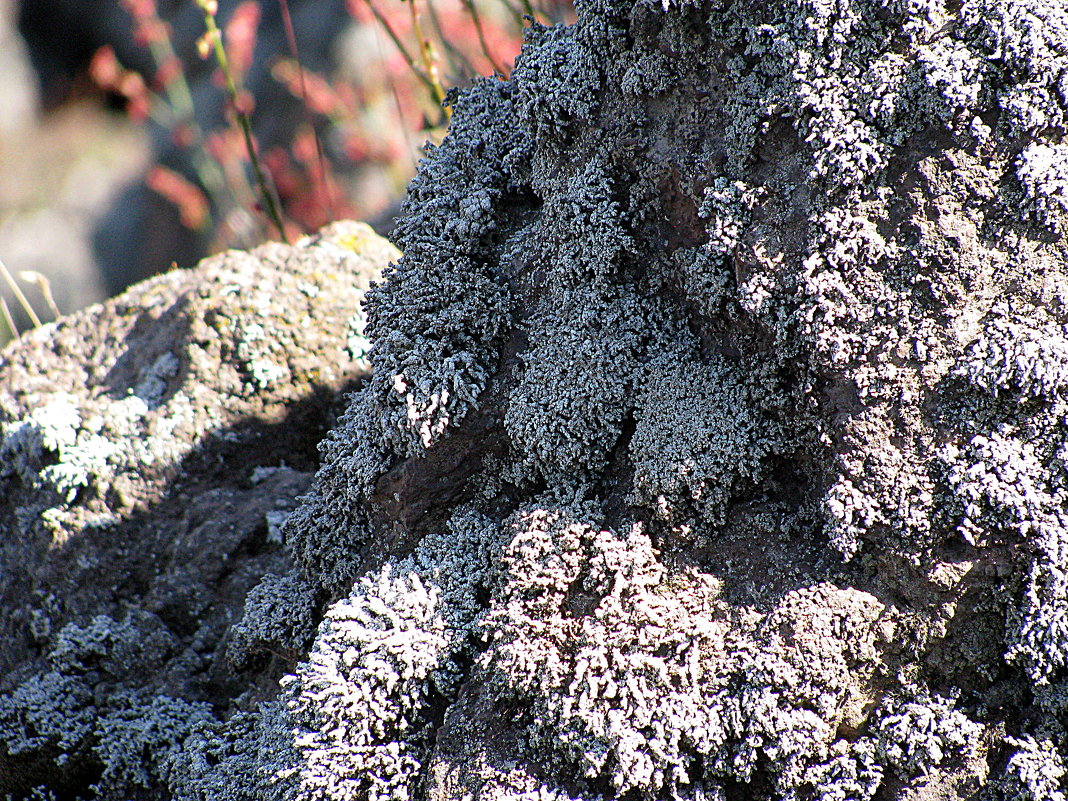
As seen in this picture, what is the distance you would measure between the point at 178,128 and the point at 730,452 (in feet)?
17.4

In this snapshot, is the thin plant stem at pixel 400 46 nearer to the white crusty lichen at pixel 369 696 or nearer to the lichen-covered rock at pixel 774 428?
the lichen-covered rock at pixel 774 428

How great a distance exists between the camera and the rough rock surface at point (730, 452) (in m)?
1.38

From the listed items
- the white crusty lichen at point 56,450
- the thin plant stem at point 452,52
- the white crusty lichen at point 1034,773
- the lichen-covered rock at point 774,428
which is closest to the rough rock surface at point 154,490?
the white crusty lichen at point 56,450

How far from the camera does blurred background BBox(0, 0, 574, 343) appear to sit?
6.01 metres

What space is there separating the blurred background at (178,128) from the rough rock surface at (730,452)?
3.12 m

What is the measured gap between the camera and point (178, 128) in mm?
5582

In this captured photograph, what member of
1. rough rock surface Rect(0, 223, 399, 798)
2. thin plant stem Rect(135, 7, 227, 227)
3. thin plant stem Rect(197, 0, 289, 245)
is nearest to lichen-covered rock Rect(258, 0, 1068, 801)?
rough rock surface Rect(0, 223, 399, 798)

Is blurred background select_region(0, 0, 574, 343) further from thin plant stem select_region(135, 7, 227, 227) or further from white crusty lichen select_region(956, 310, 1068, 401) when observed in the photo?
white crusty lichen select_region(956, 310, 1068, 401)

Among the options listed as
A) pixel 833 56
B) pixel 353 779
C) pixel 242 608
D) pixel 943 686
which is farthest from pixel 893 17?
pixel 242 608

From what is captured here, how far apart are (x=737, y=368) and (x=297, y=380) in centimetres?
145

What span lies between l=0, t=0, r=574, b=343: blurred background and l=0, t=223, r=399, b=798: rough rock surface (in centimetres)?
239

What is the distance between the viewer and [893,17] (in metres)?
1.51

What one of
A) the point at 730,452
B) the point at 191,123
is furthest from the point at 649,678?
the point at 191,123

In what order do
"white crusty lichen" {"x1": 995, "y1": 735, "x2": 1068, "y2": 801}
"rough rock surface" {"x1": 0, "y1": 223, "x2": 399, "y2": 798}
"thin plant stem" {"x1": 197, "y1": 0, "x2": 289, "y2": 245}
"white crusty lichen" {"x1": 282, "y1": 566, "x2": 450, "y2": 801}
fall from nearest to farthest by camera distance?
"white crusty lichen" {"x1": 995, "y1": 735, "x2": 1068, "y2": 801}
"white crusty lichen" {"x1": 282, "y1": 566, "x2": 450, "y2": 801}
"rough rock surface" {"x1": 0, "y1": 223, "x2": 399, "y2": 798}
"thin plant stem" {"x1": 197, "y1": 0, "x2": 289, "y2": 245}
